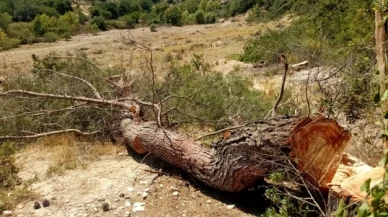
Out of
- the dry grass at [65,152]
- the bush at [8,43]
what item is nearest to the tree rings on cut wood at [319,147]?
the dry grass at [65,152]

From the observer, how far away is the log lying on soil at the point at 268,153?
3549mm

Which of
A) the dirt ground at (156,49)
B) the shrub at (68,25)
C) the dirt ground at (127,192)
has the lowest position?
the shrub at (68,25)

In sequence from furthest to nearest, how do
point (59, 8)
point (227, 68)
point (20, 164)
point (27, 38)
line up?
point (59, 8), point (27, 38), point (227, 68), point (20, 164)

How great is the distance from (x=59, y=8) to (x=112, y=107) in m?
63.5

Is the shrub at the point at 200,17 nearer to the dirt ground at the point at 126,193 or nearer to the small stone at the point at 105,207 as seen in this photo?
the dirt ground at the point at 126,193

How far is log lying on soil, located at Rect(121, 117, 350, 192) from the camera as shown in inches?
140

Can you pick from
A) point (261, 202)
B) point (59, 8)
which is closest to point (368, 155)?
point (261, 202)

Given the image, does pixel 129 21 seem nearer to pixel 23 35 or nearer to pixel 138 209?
pixel 23 35

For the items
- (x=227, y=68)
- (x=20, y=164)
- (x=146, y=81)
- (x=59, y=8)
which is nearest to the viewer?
(x=20, y=164)

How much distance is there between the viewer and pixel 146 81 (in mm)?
6934

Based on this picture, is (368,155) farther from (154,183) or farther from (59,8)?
(59,8)

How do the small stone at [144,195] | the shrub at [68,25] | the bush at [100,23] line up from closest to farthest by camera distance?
the small stone at [144,195], the shrub at [68,25], the bush at [100,23]

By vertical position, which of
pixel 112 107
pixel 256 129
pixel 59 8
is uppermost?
pixel 256 129

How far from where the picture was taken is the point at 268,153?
144 inches
